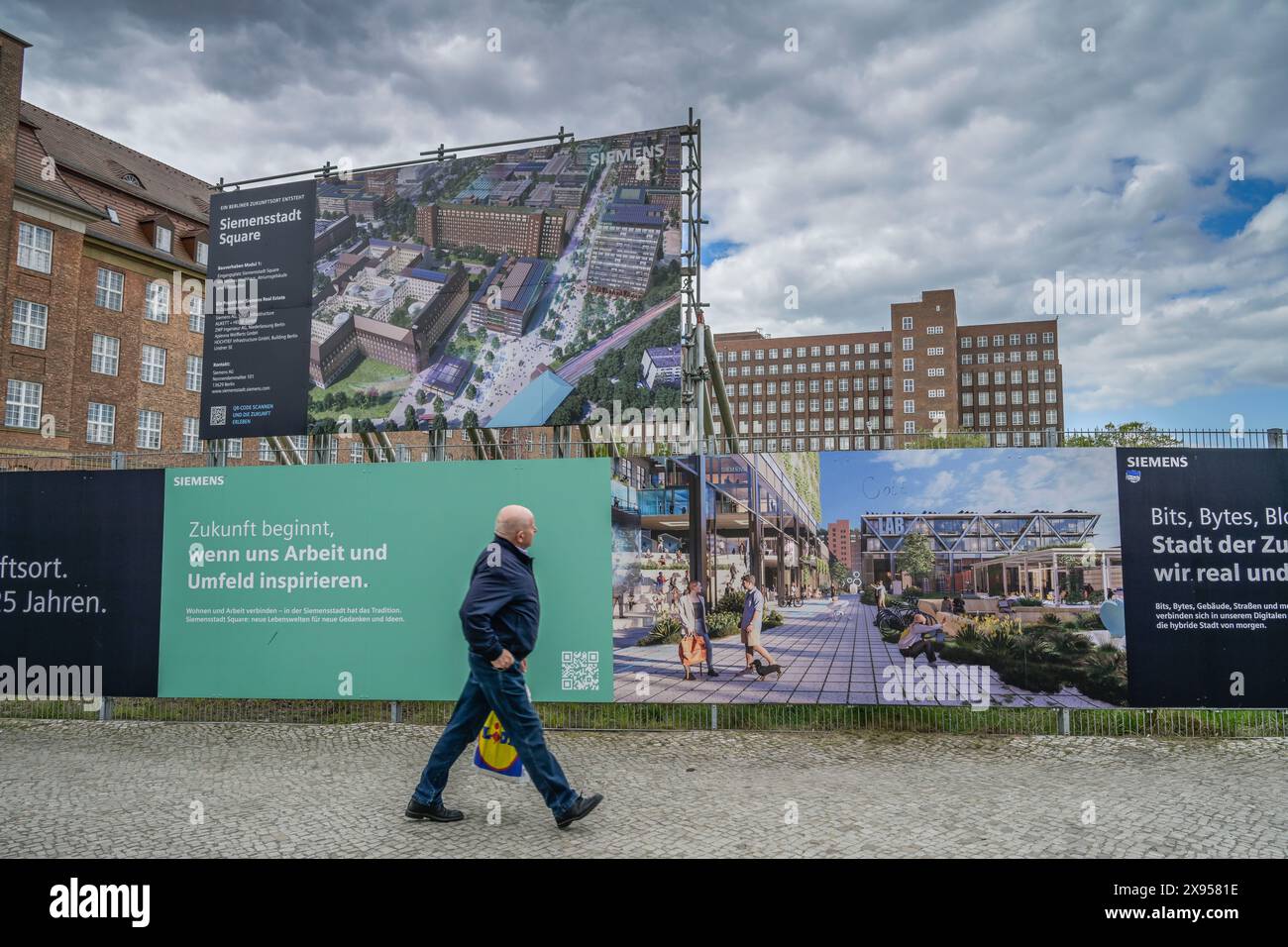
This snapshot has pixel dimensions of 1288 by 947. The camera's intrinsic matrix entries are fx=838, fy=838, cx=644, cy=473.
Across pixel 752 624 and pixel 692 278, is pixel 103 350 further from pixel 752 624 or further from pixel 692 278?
pixel 752 624

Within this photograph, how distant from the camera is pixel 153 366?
41438 mm

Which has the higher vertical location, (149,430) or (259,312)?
(149,430)

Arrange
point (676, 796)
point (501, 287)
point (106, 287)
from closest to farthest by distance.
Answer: point (676, 796)
point (501, 287)
point (106, 287)

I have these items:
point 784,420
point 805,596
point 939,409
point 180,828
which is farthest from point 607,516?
point 784,420

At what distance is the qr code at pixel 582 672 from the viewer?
8508 mm

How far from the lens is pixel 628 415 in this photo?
11.9m

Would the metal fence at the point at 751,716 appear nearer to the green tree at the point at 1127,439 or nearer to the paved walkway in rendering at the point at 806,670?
the paved walkway in rendering at the point at 806,670

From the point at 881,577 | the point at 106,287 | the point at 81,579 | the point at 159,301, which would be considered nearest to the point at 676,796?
the point at 881,577

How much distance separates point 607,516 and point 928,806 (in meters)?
4.01

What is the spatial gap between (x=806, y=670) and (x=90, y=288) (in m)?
41.6

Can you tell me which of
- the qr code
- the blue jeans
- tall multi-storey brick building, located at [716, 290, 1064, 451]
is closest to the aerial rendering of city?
the qr code

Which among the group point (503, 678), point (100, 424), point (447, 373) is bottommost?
point (503, 678)

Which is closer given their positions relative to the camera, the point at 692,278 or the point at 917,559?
the point at 917,559
